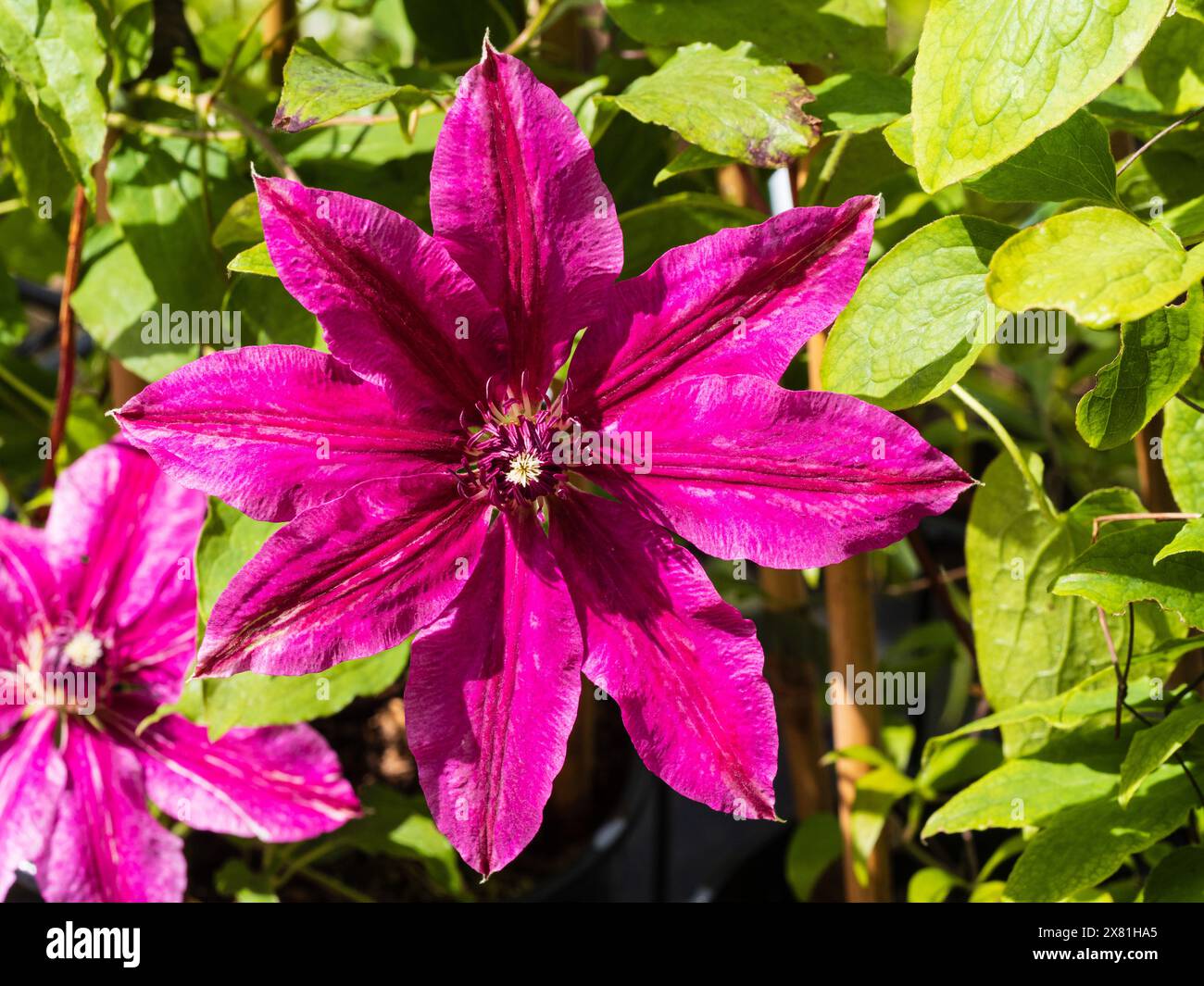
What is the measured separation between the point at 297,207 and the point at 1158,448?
0.56 metres

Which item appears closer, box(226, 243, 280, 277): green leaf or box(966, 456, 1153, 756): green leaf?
box(226, 243, 280, 277): green leaf

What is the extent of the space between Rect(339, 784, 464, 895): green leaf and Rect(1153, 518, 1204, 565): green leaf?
597 mm

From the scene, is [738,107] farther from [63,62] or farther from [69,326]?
[69,326]

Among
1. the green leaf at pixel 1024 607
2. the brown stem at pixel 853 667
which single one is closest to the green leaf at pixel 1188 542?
the green leaf at pixel 1024 607

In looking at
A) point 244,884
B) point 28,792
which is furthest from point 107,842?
point 244,884

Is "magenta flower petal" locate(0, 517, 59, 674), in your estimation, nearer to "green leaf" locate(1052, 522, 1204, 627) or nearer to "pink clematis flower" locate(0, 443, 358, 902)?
"pink clematis flower" locate(0, 443, 358, 902)

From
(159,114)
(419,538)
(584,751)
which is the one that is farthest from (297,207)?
(584,751)

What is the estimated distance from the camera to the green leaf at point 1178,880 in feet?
2.07

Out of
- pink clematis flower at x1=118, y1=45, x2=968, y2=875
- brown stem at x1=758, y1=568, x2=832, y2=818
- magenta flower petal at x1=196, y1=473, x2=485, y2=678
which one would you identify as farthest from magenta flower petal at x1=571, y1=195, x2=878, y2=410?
brown stem at x1=758, y1=568, x2=832, y2=818

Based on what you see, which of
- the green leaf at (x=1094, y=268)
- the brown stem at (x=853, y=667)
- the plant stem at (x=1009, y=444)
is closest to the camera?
the green leaf at (x=1094, y=268)

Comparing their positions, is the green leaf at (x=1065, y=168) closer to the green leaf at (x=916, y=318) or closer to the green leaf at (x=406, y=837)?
the green leaf at (x=916, y=318)

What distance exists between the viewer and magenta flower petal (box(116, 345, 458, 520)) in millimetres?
527

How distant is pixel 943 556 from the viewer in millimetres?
1427

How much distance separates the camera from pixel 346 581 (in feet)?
1.78
